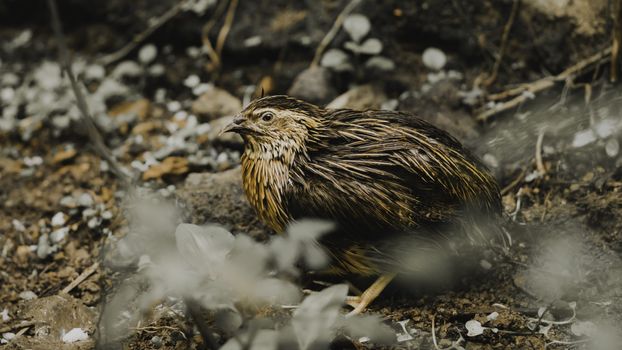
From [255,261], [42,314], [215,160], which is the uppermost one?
[255,261]

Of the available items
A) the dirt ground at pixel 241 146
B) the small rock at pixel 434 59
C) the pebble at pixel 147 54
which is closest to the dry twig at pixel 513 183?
the dirt ground at pixel 241 146

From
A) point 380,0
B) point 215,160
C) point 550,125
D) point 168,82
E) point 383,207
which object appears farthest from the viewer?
point 168,82

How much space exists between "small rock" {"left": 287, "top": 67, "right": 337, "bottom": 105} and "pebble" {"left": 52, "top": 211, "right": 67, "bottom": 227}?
1735mm

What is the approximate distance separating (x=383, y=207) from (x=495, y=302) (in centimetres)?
83

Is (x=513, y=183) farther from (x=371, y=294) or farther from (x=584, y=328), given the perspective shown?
(x=371, y=294)

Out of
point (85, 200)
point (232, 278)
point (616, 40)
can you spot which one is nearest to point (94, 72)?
point (85, 200)

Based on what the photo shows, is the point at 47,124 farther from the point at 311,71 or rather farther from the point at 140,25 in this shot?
the point at 311,71

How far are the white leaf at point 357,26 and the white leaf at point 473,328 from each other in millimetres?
2202

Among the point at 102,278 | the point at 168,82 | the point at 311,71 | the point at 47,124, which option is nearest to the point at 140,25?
the point at 168,82

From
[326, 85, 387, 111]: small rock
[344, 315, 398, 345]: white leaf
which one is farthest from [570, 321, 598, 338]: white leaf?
[326, 85, 387, 111]: small rock

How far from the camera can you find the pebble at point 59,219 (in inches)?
183

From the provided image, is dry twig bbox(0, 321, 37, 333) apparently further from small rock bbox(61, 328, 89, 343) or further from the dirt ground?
small rock bbox(61, 328, 89, 343)

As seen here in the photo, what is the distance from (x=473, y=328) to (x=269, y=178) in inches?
49.8

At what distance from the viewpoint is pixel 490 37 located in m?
5.13
